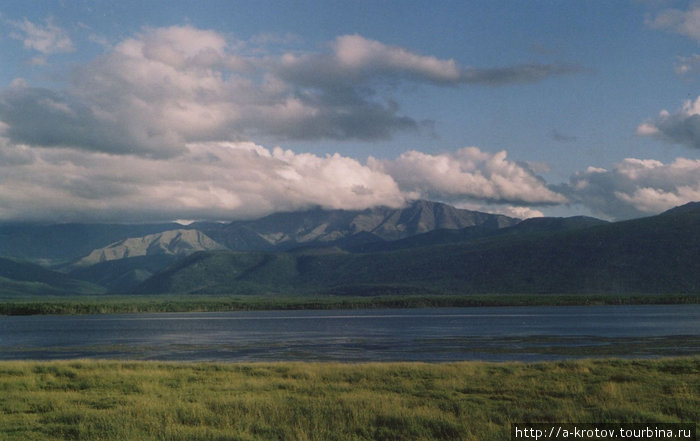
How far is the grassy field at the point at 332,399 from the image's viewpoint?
27.4 metres

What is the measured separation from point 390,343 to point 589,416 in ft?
251

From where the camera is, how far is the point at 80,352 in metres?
95.9

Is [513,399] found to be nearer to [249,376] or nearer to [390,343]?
[249,376]

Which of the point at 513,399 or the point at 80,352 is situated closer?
the point at 513,399

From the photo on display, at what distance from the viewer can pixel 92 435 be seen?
2703 cm

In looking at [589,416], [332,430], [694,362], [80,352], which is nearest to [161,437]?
[332,430]

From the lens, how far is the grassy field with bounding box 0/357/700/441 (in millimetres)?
27359

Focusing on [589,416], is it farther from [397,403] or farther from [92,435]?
[92,435]

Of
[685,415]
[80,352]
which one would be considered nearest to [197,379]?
[685,415]

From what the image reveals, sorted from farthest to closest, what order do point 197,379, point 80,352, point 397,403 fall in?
point 80,352
point 197,379
point 397,403

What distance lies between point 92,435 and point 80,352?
75.6m

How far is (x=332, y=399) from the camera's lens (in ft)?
115

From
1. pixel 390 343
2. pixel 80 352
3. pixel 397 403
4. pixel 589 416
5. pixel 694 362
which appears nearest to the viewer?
pixel 589 416

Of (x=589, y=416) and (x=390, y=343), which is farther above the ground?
(x=589, y=416)
